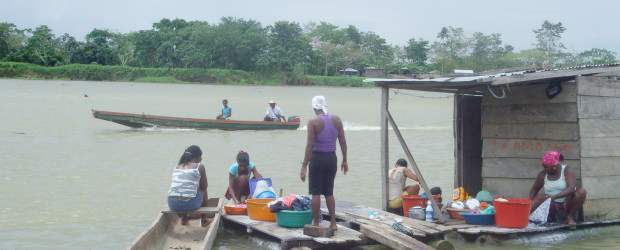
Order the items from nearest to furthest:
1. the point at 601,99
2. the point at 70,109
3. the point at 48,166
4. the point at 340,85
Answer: the point at 601,99 → the point at 48,166 → the point at 70,109 → the point at 340,85

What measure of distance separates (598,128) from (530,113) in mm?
771

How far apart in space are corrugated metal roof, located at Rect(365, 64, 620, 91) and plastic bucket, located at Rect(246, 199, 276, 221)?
6.13ft

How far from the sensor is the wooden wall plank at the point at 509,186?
8.87m

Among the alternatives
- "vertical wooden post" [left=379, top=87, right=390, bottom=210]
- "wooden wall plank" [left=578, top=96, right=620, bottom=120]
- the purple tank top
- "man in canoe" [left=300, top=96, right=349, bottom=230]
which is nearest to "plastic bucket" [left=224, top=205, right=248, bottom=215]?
"vertical wooden post" [left=379, top=87, right=390, bottom=210]

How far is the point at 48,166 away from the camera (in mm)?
14805

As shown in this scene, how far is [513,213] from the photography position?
7.71 meters

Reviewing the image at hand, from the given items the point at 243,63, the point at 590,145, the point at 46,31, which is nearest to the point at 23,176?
the point at 590,145

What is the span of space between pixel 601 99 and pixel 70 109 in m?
A: 27.5

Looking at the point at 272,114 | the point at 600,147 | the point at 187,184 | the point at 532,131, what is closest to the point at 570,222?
the point at 600,147

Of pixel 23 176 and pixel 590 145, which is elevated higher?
pixel 590 145

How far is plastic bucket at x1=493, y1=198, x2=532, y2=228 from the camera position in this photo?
767 centimetres

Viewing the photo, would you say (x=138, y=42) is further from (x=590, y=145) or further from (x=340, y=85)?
(x=590, y=145)

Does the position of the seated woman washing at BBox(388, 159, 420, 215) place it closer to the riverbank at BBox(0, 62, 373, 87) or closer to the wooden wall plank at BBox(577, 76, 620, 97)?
the wooden wall plank at BBox(577, 76, 620, 97)

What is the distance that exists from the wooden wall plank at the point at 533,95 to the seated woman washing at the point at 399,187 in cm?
142
